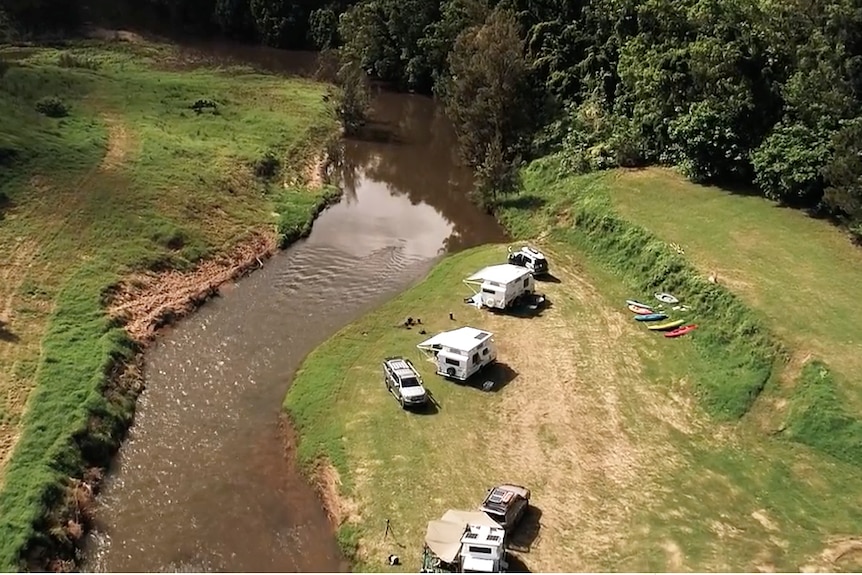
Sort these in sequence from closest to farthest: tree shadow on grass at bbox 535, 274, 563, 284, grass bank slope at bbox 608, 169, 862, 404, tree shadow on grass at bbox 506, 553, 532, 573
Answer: tree shadow on grass at bbox 506, 553, 532, 573, grass bank slope at bbox 608, 169, 862, 404, tree shadow on grass at bbox 535, 274, 563, 284

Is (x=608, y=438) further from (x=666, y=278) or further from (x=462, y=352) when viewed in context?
(x=666, y=278)

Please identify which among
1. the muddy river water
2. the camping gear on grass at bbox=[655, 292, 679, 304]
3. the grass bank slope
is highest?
the grass bank slope

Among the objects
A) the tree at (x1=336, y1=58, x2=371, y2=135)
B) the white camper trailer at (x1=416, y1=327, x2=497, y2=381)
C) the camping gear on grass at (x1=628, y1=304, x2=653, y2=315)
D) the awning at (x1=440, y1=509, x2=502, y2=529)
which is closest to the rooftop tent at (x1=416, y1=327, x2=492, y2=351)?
the white camper trailer at (x1=416, y1=327, x2=497, y2=381)

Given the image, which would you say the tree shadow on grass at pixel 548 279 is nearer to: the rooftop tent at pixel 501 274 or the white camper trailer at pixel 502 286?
the white camper trailer at pixel 502 286

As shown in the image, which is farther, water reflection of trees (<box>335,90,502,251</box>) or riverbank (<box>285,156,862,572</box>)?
water reflection of trees (<box>335,90,502,251</box>)

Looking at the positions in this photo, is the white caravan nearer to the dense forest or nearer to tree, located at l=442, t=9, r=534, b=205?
the dense forest

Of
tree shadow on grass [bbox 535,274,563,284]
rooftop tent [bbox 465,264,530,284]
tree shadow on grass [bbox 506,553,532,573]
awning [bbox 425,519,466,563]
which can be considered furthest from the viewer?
tree shadow on grass [bbox 535,274,563,284]

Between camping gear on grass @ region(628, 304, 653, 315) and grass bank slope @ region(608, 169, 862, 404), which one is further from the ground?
grass bank slope @ region(608, 169, 862, 404)
